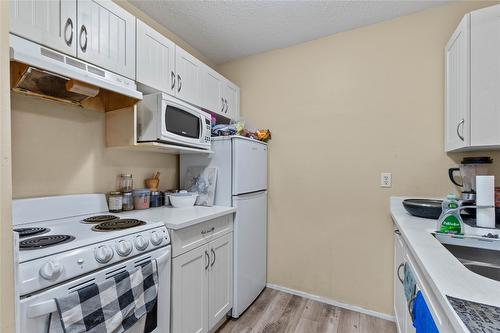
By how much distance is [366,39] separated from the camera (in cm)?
204

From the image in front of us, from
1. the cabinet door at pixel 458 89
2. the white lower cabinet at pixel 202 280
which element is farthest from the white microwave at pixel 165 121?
the cabinet door at pixel 458 89

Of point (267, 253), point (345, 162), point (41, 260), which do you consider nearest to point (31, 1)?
point (41, 260)

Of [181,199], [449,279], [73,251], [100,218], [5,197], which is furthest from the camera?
[181,199]

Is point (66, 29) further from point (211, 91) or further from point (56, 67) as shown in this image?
point (211, 91)

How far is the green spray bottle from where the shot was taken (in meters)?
1.19

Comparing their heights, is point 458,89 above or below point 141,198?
above

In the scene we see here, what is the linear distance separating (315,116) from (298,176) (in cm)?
60

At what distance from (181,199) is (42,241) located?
964 millimetres

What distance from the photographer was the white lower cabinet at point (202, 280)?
140 centimetres

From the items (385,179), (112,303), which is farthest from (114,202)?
(385,179)

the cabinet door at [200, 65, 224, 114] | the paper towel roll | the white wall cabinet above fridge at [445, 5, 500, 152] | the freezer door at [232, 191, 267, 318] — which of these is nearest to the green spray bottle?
the paper towel roll

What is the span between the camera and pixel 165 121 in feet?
5.12

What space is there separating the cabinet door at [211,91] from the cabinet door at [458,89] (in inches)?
71.5

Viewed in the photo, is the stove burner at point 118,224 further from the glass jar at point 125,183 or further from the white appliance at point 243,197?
the white appliance at point 243,197
